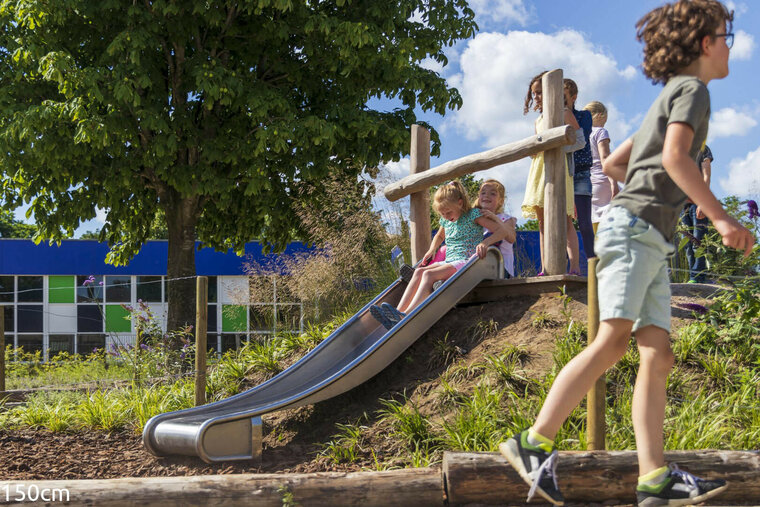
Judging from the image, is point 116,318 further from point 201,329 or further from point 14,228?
point 14,228

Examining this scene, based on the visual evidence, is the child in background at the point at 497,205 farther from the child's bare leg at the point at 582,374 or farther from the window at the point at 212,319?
the window at the point at 212,319

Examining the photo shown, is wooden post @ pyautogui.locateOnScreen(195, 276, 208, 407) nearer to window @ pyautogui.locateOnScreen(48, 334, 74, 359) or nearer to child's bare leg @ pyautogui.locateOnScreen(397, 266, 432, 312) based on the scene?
child's bare leg @ pyautogui.locateOnScreen(397, 266, 432, 312)

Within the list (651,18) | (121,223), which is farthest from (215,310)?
(651,18)

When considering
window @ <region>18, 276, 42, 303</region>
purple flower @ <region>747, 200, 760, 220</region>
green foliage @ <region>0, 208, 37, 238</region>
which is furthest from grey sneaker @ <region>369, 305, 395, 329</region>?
green foliage @ <region>0, 208, 37, 238</region>

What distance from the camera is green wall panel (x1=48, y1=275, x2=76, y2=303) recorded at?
2242 centimetres

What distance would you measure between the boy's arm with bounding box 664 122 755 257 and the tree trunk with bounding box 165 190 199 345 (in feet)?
34.5

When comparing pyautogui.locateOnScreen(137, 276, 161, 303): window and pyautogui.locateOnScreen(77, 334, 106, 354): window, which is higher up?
pyautogui.locateOnScreen(137, 276, 161, 303): window

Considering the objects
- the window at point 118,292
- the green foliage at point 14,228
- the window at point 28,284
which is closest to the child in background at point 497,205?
the window at point 118,292

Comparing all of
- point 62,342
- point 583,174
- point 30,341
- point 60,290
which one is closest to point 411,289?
point 583,174

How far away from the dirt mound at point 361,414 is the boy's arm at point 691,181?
247 centimetres

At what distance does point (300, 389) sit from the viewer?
525 centimetres

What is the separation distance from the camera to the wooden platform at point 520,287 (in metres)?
5.44

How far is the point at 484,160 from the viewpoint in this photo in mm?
5949

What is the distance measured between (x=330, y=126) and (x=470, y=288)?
5686mm
